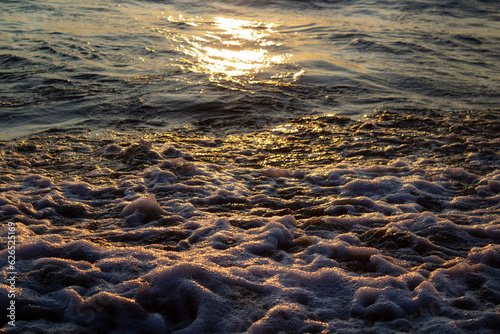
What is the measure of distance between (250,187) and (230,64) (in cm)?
559

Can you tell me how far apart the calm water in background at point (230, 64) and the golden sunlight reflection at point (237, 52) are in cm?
3

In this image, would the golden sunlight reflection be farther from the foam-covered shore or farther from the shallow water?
the foam-covered shore

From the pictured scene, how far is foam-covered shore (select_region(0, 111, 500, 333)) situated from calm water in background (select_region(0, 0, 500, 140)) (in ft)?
3.83

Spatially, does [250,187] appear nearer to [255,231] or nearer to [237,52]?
[255,231]

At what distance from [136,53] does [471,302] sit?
9.03m

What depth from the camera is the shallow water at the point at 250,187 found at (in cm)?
271

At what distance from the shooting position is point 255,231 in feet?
11.8

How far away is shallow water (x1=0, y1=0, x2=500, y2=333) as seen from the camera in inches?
107

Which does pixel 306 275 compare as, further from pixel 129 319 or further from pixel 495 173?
pixel 495 173

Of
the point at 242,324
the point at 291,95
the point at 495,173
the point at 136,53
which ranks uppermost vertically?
the point at 136,53

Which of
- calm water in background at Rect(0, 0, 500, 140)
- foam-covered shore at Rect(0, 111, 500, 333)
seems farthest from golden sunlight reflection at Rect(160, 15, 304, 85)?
foam-covered shore at Rect(0, 111, 500, 333)

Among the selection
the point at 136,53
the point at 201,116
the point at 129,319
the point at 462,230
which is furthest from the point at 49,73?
the point at 462,230

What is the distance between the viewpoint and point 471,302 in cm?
274

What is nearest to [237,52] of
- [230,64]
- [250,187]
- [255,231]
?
[230,64]
